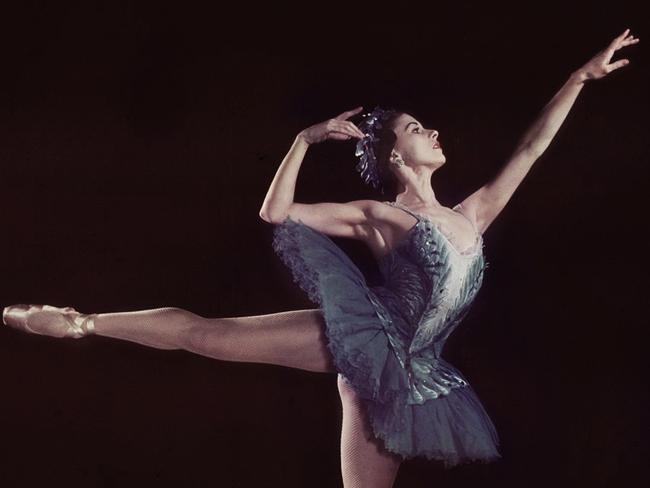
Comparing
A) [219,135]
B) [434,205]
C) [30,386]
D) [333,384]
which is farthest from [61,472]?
[434,205]

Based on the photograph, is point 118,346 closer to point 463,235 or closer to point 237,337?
point 237,337

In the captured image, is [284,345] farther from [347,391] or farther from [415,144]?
[415,144]

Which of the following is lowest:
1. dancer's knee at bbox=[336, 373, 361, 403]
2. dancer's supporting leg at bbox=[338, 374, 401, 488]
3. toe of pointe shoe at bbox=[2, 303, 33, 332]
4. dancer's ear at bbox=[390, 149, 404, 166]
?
dancer's supporting leg at bbox=[338, 374, 401, 488]

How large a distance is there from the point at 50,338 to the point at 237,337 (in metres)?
1.00

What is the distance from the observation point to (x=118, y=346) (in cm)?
343

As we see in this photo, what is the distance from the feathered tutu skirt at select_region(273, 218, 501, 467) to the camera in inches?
104

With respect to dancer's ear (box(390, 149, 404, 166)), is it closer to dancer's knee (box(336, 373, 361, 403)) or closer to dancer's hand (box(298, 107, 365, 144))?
dancer's hand (box(298, 107, 365, 144))

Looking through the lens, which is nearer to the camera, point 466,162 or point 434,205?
point 434,205

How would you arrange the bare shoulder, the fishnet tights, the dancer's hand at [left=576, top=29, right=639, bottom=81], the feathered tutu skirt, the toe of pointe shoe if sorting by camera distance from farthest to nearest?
the toe of pointe shoe, the dancer's hand at [left=576, top=29, right=639, bottom=81], the bare shoulder, the fishnet tights, the feathered tutu skirt

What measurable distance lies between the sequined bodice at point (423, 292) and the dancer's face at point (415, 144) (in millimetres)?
218

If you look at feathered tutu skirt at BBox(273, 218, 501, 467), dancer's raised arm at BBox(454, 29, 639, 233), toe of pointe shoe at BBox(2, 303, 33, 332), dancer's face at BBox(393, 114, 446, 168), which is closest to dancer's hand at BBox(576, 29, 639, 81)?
dancer's raised arm at BBox(454, 29, 639, 233)

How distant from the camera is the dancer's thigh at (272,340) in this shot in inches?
108

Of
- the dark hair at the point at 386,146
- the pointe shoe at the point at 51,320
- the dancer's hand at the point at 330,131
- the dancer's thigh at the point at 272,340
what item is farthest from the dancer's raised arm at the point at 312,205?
the pointe shoe at the point at 51,320

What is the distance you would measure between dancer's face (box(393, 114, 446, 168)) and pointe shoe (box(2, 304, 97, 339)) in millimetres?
1157
